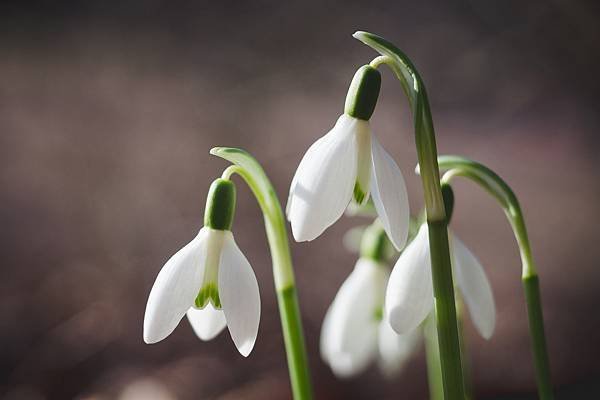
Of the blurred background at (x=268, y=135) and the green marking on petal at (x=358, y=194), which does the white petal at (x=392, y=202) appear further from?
the blurred background at (x=268, y=135)

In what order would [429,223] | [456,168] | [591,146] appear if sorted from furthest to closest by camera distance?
[591,146], [456,168], [429,223]

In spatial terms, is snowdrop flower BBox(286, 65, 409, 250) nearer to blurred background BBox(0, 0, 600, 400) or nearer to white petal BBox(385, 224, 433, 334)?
white petal BBox(385, 224, 433, 334)

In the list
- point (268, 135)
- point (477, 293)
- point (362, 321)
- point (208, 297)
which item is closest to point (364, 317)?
point (362, 321)

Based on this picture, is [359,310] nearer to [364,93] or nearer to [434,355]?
[434,355]

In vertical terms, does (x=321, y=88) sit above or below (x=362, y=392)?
above

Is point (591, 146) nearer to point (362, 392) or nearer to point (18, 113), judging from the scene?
point (362, 392)

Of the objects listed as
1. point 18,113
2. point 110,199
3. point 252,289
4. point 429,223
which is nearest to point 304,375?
point 252,289
